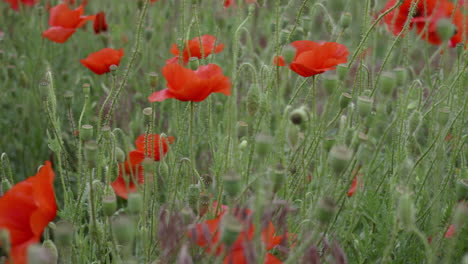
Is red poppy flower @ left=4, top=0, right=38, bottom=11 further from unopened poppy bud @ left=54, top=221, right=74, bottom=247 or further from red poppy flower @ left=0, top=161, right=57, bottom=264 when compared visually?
unopened poppy bud @ left=54, top=221, right=74, bottom=247

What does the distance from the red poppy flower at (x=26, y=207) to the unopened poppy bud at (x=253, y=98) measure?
41 centimetres

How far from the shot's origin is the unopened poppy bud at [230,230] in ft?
2.60

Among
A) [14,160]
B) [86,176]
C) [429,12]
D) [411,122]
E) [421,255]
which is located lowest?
[14,160]

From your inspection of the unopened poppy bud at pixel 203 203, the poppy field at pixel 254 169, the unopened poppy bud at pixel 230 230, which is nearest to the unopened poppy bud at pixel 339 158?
the poppy field at pixel 254 169

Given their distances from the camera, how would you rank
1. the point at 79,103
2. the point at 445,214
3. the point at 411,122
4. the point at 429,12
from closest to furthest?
the point at 411,122
the point at 445,214
the point at 429,12
the point at 79,103

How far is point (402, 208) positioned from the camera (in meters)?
0.94

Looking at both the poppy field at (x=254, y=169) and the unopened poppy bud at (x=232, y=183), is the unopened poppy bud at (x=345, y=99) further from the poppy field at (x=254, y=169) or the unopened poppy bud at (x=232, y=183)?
the unopened poppy bud at (x=232, y=183)

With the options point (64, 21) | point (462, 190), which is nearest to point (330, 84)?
point (462, 190)

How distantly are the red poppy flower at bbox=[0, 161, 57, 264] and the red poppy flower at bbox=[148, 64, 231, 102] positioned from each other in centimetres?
30

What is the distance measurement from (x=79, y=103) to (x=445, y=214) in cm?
150

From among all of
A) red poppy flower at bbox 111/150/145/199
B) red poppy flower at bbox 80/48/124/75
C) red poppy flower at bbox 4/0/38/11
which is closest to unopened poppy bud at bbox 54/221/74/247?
red poppy flower at bbox 111/150/145/199

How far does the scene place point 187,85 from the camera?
1.17 meters

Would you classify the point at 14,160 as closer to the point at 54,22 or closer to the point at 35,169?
the point at 35,169

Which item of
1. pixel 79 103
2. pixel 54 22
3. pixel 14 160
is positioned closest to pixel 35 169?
pixel 14 160
